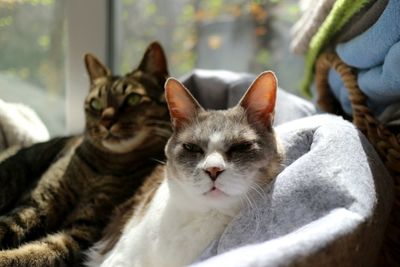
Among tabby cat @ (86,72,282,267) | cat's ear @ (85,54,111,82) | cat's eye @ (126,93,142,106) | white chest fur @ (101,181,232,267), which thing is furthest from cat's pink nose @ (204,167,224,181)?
cat's ear @ (85,54,111,82)

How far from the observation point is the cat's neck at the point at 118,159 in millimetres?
1359

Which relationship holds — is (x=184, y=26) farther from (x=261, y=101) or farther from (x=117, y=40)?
(x=261, y=101)

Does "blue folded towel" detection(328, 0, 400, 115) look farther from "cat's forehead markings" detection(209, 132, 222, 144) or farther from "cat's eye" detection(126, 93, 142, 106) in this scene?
"cat's eye" detection(126, 93, 142, 106)

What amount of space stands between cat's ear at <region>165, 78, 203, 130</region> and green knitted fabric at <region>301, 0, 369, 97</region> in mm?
442

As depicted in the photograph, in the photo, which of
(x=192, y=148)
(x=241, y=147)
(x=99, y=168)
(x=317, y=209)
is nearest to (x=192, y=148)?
(x=192, y=148)

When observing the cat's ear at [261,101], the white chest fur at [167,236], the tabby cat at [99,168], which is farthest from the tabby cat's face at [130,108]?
the cat's ear at [261,101]

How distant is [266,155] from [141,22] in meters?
1.39

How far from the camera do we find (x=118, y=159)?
136cm

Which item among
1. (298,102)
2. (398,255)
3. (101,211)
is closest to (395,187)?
(398,255)

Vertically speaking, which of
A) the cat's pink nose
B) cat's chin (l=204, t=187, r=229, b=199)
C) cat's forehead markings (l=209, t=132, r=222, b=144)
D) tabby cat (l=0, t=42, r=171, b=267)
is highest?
cat's forehead markings (l=209, t=132, r=222, b=144)

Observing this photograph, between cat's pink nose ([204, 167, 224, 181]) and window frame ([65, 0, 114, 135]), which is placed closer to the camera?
cat's pink nose ([204, 167, 224, 181])

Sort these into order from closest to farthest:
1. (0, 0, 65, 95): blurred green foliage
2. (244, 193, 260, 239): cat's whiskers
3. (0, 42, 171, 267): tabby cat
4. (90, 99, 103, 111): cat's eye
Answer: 1. (244, 193, 260, 239): cat's whiskers
2. (0, 42, 171, 267): tabby cat
3. (90, 99, 103, 111): cat's eye
4. (0, 0, 65, 95): blurred green foliage

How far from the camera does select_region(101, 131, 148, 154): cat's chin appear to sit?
51.1 inches

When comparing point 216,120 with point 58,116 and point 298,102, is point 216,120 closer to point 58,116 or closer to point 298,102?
point 298,102
